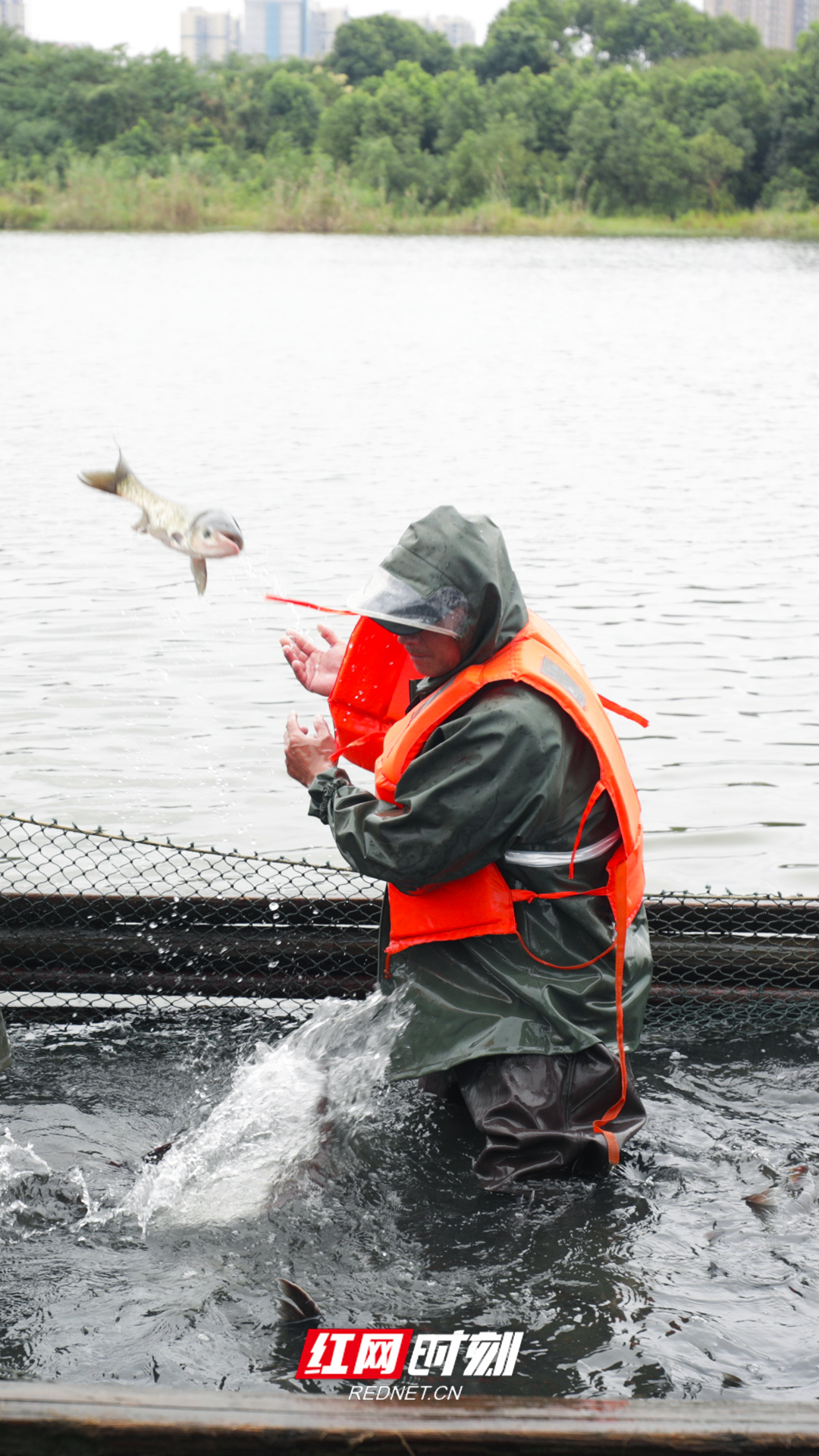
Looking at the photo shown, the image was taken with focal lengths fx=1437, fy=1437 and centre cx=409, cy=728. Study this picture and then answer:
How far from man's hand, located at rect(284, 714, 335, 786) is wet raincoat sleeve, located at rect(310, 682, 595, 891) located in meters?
0.46

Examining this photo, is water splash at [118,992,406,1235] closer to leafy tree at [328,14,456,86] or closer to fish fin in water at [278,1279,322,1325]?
fish fin in water at [278,1279,322,1325]

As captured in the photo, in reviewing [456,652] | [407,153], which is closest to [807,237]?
[407,153]

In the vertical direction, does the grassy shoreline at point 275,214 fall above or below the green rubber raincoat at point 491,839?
above

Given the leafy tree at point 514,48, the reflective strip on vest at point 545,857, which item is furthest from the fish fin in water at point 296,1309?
the leafy tree at point 514,48

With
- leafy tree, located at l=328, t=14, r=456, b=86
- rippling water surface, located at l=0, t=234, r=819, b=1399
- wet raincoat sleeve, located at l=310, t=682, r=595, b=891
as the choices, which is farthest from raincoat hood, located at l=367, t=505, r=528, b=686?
leafy tree, located at l=328, t=14, r=456, b=86

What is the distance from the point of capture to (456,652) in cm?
350

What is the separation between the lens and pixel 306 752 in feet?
13.2

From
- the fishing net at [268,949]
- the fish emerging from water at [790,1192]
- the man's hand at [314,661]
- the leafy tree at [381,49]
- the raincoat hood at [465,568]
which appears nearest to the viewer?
the raincoat hood at [465,568]

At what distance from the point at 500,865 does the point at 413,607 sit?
694mm

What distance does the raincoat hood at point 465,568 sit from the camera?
336 cm

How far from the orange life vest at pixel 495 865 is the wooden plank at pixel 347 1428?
1232mm

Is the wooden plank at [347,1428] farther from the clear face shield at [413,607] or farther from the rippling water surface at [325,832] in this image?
the clear face shield at [413,607]

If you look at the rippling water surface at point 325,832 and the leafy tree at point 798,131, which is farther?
the leafy tree at point 798,131

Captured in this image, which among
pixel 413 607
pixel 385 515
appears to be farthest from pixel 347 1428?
pixel 385 515
